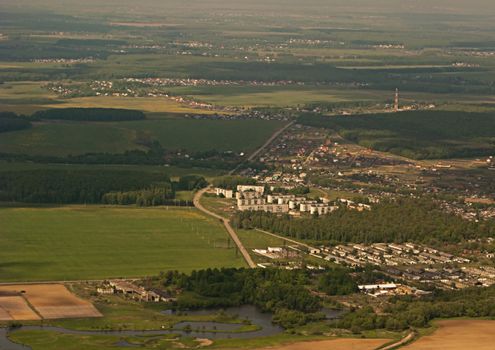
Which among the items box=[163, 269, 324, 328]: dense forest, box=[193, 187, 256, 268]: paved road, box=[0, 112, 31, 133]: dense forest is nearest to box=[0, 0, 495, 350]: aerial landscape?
box=[163, 269, 324, 328]: dense forest

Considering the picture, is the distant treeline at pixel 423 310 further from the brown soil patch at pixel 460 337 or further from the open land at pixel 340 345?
the open land at pixel 340 345

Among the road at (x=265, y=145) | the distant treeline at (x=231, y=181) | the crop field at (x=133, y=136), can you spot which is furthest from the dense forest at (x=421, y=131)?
the distant treeline at (x=231, y=181)

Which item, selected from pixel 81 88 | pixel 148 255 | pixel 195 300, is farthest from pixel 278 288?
pixel 81 88

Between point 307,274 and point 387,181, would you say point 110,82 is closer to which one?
point 387,181

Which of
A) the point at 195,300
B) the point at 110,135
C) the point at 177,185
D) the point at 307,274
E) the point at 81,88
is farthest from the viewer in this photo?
the point at 81,88

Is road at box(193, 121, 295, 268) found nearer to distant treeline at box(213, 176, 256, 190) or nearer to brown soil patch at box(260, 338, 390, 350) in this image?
distant treeline at box(213, 176, 256, 190)

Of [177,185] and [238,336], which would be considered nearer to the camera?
[238,336]

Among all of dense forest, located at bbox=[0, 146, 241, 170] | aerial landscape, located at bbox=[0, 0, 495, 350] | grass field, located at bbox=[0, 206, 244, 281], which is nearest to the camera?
aerial landscape, located at bbox=[0, 0, 495, 350]
